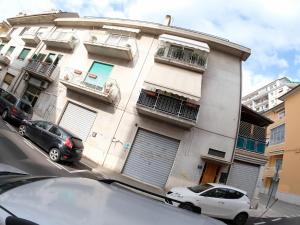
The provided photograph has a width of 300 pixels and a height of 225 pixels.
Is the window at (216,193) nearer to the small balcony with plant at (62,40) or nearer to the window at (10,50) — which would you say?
the small balcony with plant at (62,40)

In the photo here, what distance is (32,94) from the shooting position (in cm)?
2481

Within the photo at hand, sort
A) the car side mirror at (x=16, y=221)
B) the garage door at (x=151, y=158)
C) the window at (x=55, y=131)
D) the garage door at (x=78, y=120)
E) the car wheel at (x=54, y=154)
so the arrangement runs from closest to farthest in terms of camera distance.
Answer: the car side mirror at (x=16, y=221) → the car wheel at (x=54, y=154) → the window at (x=55, y=131) → the garage door at (x=151, y=158) → the garage door at (x=78, y=120)

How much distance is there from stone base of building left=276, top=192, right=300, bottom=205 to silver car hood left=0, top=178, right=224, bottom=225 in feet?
99.7

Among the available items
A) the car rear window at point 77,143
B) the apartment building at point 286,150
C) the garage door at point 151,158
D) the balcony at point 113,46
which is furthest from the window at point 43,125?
the apartment building at point 286,150

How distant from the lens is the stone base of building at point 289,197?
28191mm

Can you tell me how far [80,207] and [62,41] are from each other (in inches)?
919

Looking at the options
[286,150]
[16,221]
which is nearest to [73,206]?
[16,221]

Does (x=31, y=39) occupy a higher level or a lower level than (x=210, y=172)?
higher

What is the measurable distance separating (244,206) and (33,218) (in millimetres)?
12903

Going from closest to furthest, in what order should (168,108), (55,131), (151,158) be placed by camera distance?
(55,131) < (168,108) < (151,158)

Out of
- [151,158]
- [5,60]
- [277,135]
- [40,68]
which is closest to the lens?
[151,158]

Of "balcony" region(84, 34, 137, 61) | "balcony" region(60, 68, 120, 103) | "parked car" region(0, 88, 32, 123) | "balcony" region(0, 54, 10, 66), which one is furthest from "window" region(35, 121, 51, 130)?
"balcony" region(0, 54, 10, 66)

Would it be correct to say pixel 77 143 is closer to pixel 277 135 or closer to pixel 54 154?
pixel 54 154

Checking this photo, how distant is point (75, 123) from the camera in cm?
2027
